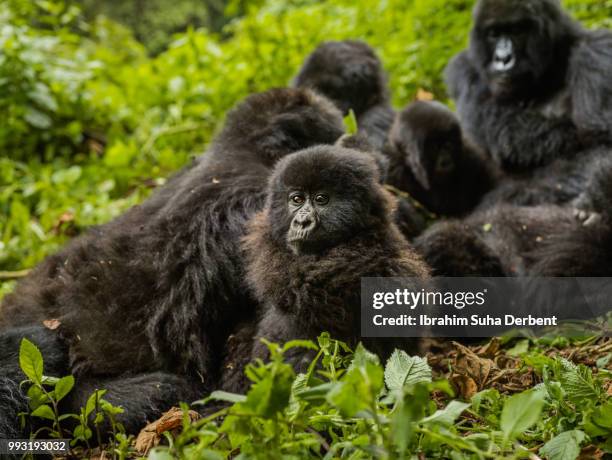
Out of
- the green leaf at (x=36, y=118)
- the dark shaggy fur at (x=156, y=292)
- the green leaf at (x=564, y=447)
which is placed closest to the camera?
the green leaf at (x=564, y=447)

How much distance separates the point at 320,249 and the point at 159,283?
76 cm

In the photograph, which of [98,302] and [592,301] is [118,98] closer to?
[98,302]

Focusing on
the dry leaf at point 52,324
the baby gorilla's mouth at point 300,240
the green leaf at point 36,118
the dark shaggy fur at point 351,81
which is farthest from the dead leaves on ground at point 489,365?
the green leaf at point 36,118

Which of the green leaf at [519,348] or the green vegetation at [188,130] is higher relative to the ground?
the green vegetation at [188,130]

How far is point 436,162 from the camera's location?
15.5 feet

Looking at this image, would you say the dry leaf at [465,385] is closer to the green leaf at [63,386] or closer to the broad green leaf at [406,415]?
the broad green leaf at [406,415]

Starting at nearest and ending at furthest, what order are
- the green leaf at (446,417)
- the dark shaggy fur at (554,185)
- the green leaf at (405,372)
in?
the green leaf at (446,417) → the green leaf at (405,372) → the dark shaggy fur at (554,185)

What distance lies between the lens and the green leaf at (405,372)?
200cm

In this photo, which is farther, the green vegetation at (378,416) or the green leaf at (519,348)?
the green leaf at (519,348)

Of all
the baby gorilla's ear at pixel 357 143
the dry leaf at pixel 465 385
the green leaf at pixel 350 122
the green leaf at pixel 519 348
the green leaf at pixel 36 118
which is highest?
the green leaf at pixel 36 118

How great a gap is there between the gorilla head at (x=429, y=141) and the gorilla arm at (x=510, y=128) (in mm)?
A: 317

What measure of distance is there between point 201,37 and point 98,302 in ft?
15.5

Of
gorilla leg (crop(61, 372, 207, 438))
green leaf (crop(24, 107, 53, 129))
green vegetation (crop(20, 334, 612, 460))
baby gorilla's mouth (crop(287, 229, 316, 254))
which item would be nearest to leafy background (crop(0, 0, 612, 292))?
green leaf (crop(24, 107, 53, 129))

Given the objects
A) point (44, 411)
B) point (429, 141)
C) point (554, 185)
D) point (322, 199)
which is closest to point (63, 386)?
point (44, 411)
